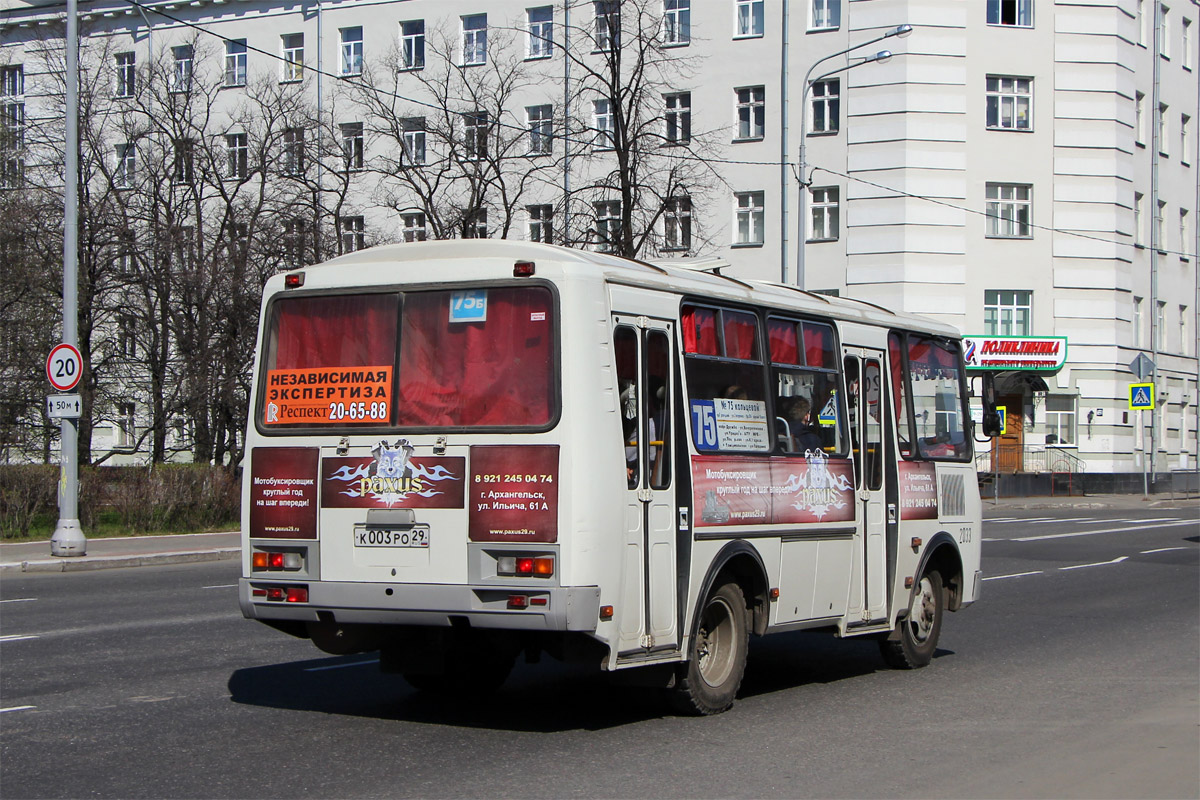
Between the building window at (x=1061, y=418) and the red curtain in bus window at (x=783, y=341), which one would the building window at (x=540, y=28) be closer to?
the building window at (x=1061, y=418)

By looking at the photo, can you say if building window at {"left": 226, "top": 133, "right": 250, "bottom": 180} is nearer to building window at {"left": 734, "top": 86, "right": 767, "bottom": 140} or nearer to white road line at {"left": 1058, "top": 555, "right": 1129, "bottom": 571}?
building window at {"left": 734, "top": 86, "right": 767, "bottom": 140}

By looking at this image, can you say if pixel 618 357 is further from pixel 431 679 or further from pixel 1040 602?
pixel 1040 602

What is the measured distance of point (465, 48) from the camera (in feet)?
167

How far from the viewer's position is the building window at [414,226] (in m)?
42.3

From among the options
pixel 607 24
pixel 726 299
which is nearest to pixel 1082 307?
pixel 607 24

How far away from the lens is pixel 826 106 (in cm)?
4694

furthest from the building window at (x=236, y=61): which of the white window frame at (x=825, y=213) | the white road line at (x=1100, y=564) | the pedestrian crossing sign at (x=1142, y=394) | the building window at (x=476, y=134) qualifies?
the white road line at (x=1100, y=564)

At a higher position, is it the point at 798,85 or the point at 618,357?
the point at 798,85

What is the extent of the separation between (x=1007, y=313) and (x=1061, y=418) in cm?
377

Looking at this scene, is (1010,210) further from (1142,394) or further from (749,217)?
(1142,394)

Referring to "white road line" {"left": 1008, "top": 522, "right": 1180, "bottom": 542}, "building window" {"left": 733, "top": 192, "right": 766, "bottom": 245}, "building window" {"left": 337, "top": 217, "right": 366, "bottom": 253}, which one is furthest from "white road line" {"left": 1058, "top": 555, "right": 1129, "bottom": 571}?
"building window" {"left": 733, "top": 192, "right": 766, "bottom": 245}

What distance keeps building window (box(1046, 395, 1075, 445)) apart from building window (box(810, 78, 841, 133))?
11.0 metres

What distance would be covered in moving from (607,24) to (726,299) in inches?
977

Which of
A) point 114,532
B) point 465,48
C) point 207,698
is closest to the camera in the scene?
point 207,698
